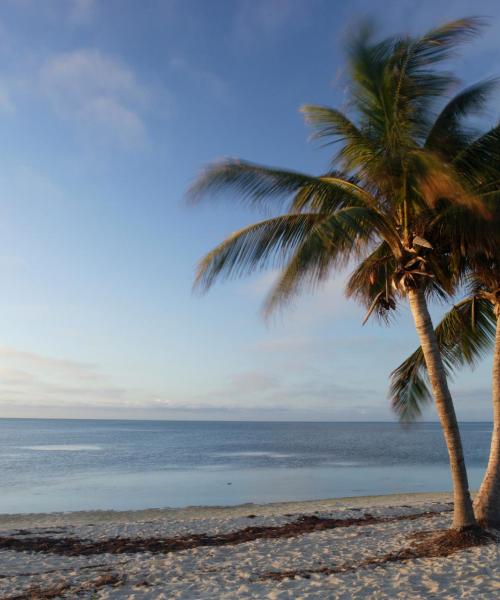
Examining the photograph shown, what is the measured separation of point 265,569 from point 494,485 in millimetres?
4544

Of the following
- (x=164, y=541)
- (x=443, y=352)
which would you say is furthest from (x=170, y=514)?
(x=443, y=352)

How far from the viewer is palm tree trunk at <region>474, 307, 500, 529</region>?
9.81 metres

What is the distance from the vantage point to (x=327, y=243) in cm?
811

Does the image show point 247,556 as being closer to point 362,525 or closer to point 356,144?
point 362,525

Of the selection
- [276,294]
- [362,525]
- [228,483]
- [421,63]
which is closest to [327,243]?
[276,294]

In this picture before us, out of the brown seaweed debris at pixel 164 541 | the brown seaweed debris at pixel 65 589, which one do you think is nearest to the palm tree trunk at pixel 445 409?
the brown seaweed debris at pixel 164 541

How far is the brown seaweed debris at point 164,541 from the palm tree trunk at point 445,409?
350 centimetres

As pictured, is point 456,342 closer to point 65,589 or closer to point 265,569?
point 265,569

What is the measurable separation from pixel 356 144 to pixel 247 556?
23.7 ft

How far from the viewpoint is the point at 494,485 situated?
1002cm

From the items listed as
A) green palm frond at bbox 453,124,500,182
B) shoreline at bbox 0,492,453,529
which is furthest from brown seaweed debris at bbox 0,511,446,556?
green palm frond at bbox 453,124,500,182

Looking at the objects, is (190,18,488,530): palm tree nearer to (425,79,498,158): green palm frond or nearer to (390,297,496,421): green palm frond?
(425,79,498,158): green palm frond

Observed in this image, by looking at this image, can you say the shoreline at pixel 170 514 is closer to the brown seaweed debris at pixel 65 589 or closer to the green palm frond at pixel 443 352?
the green palm frond at pixel 443 352

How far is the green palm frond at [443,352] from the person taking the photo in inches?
518
